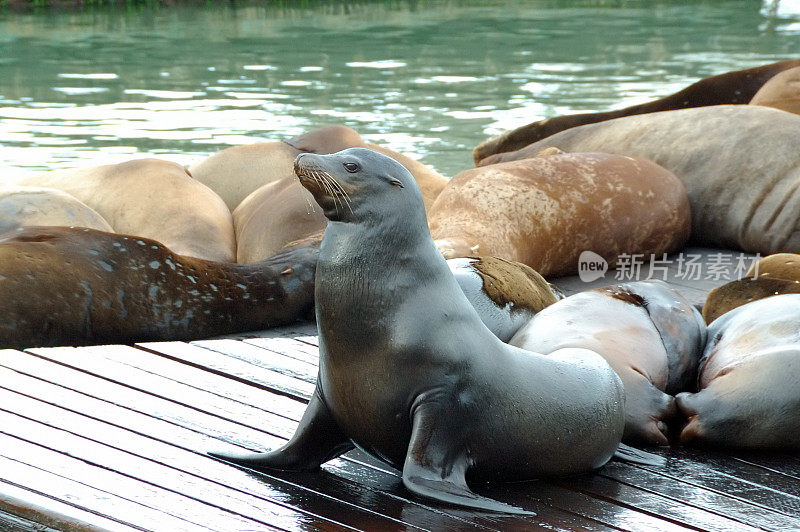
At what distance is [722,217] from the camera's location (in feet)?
23.0

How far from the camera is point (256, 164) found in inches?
314

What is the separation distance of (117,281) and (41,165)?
6680 mm

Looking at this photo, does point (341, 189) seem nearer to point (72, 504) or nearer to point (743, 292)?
point (72, 504)

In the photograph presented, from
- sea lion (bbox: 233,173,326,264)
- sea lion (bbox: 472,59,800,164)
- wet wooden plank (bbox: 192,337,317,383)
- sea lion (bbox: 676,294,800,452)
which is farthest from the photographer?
sea lion (bbox: 472,59,800,164)

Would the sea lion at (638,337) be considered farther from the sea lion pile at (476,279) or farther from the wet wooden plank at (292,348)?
the wet wooden plank at (292,348)

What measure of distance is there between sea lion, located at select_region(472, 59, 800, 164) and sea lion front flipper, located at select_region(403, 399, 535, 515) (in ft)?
20.3

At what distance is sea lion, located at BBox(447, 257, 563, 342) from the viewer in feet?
14.6

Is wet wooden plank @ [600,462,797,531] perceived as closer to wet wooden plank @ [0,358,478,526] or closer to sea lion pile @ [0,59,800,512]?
sea lion pile @ [0,59,800,512]

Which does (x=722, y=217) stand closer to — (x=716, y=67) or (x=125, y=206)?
(x=125, y=206)

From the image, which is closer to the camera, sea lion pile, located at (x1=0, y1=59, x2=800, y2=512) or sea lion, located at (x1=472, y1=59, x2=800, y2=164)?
sea lion pile, located at (x1=0, y1=59, x2=800, y2=512)

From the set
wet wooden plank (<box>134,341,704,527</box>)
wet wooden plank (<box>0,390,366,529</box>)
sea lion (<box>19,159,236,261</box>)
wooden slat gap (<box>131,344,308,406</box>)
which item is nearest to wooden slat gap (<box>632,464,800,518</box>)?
wet wooden plank (<box>134,341,704,527</box>)

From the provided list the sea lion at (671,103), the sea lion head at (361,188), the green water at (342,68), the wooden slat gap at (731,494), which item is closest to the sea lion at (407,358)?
the sea lion head at (361,188)

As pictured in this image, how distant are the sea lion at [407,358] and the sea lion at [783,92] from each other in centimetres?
629

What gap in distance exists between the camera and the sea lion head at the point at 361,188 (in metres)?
2.83
